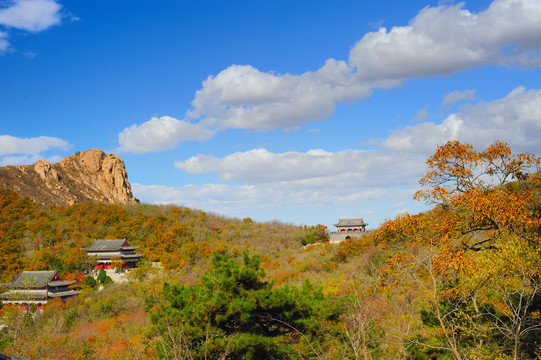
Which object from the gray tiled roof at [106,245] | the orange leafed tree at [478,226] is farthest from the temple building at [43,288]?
the orange leafed tree at [478,226]

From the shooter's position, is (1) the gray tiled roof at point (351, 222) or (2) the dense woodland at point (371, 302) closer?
(2) the dense woodland at point (371, 302)

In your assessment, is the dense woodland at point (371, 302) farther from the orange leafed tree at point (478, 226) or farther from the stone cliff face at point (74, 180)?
the stone cliff face at point (74, 180)

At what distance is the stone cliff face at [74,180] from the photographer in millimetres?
70250

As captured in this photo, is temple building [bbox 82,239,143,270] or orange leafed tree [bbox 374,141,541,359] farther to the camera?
temple building [bbox 82,239,143,270]

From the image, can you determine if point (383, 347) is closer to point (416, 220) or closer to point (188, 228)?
point (416, 220)

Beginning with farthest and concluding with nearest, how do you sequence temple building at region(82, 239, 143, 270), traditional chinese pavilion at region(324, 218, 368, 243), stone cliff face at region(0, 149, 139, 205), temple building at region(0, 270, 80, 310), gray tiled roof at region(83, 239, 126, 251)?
stone cliff face at region(0, 149, 139, 205)
traditional chinese pavilion at region(324, 218, 368, 243)
gray tiled roof at region(83, 239, 126, 251)
temple building at region(82, 239, 143, 270)
temple building at region(0, 270, 80, 310)

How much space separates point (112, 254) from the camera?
4500 centimetres

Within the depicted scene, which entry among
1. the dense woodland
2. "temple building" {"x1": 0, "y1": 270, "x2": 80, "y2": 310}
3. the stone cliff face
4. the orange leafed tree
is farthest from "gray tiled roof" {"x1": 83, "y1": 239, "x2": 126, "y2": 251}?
the orange leafed tree

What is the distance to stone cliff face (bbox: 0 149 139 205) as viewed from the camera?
7025 centimetres

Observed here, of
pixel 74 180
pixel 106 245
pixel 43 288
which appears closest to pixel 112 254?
pixel 106 245

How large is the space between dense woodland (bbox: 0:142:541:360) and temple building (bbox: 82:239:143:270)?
4.69m

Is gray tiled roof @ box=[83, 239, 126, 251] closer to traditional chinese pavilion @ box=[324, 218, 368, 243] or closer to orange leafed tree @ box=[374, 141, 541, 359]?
traditional chinese pavilion @ box=[324, 218, 368, 243]

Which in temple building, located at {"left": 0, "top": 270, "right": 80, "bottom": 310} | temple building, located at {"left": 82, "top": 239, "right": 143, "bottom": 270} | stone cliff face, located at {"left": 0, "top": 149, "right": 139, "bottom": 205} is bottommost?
temple building, located at {"left": 0, "top": 270, "right": 80, "bottom": 310}

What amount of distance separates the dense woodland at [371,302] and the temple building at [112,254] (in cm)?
469
